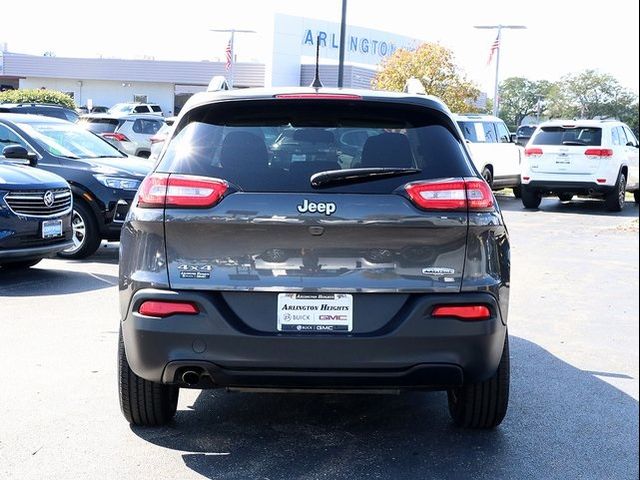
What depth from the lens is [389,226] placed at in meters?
3.87

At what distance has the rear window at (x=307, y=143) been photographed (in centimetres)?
395

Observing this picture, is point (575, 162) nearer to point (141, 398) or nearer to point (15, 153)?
point (15, 153)

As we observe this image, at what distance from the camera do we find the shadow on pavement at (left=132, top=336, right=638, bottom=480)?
409cm

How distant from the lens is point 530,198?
62.9 feet

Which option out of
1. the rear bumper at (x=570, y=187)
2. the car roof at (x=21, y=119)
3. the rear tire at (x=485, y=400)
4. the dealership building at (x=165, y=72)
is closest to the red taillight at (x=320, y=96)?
the rear tire at (x=485, y=400)

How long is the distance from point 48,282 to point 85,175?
2060 mm

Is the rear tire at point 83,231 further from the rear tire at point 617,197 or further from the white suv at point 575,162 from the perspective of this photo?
the rear tire at point 617,197

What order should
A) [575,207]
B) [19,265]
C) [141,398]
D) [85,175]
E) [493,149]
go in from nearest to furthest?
1. [141,398]
2. [19,265]
3. [85,175]
4. [575,207]
5. [493,149]

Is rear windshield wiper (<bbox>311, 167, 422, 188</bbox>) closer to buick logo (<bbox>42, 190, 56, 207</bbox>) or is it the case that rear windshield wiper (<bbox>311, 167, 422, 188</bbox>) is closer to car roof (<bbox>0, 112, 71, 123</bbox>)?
buick logo (<bbox>42, 190, 56, 207</bbox>)

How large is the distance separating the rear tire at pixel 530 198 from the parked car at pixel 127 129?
10.7 metres

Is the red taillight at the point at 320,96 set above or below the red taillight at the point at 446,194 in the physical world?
above

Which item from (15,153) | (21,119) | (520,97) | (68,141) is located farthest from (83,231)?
(520,97)

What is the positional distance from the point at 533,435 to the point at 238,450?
61.9 inches

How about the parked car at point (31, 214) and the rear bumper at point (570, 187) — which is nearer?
the parked car at point (31, 214)
